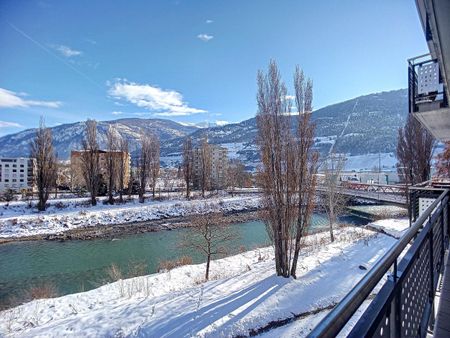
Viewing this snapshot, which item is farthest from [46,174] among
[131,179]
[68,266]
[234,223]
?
[234,223]

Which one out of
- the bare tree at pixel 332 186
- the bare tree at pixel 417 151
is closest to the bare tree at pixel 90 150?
the bare tree at pixel 332 186

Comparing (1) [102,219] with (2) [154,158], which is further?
(2) [154,158]

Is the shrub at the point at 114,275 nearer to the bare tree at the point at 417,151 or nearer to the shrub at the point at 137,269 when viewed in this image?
the shrub at the point at 137,269

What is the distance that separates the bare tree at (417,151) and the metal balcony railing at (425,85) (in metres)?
13.6

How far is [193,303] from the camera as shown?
7.72 m

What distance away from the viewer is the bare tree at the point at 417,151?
17.9 meters

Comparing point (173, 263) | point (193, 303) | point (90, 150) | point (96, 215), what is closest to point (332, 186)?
point (173, 263)

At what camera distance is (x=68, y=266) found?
13383mm

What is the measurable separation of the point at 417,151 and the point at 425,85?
49.4ft

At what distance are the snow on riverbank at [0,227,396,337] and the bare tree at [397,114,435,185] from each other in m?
9.94

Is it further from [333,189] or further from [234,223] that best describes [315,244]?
[234,223]

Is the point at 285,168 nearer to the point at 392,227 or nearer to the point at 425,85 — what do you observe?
the point at 425,85

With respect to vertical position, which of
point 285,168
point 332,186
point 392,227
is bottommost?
point 392,227

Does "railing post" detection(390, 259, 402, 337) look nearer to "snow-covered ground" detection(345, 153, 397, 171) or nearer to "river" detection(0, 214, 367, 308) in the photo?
"river" detection(0, 214, 367, 308)
